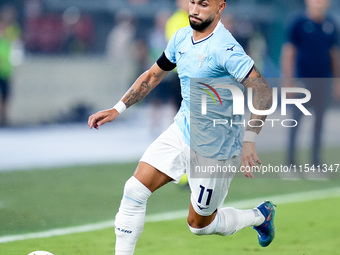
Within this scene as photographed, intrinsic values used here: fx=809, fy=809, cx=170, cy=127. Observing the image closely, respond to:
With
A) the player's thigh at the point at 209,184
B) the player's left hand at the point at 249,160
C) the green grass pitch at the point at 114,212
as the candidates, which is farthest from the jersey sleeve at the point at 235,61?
the green grass pitch at the point at 114,212

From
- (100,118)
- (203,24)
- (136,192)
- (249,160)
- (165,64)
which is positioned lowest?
(136,192)

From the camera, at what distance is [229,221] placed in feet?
22.7

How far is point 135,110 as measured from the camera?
21.1m

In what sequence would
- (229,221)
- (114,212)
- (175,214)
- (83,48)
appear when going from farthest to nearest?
(83,48)
(114,212)
(175,214)
(229,221)

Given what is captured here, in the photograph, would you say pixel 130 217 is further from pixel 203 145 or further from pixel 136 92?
pixel 136 92

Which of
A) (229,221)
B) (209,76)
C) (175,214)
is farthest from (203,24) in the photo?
(175,214)

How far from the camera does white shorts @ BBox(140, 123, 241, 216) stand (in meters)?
6.37

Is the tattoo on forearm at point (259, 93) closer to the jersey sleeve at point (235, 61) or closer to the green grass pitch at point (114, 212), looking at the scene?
the jersey sleeve at point (235, 61)

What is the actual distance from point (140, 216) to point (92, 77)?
1491 cm

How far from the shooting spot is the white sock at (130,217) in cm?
617

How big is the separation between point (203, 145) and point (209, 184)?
32cm

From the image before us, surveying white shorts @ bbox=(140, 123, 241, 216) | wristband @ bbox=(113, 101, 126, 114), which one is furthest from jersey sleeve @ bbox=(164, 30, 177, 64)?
white shorts @ bbox=(140, 123, 241, 216)

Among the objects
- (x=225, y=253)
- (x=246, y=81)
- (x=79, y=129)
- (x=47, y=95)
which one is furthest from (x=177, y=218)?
(x=47, y=95)

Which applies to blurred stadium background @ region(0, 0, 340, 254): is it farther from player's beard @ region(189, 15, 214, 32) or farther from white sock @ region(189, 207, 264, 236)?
player's beard @ region(189, 15, 214, 32)
